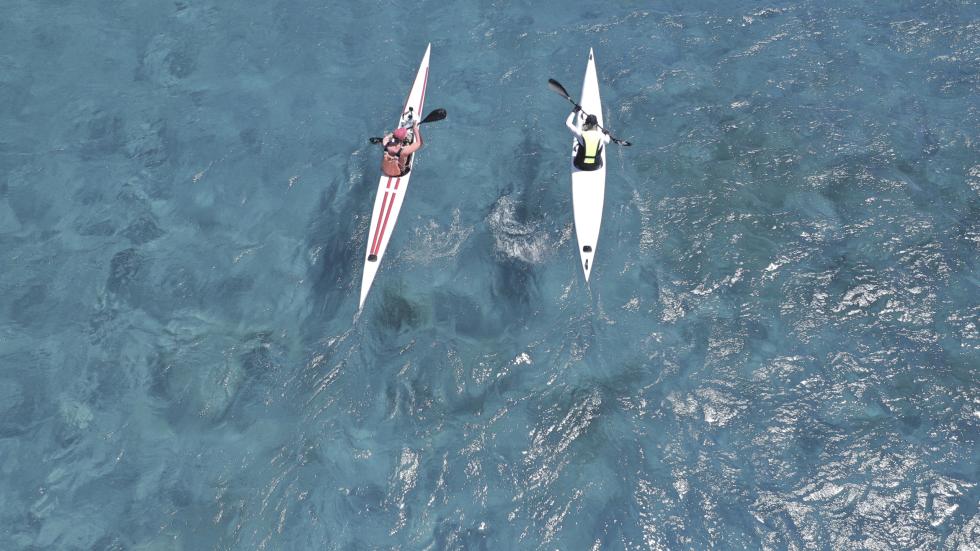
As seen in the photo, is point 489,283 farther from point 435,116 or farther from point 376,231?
point 435,116

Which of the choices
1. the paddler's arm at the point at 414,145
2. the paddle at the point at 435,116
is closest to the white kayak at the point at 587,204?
the paddle at the point at 435,116

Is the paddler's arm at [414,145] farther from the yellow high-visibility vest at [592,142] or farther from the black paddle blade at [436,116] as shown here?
the yellow high-visibility vest at [592,142]

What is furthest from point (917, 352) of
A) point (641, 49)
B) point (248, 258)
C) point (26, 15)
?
point (26, 15)

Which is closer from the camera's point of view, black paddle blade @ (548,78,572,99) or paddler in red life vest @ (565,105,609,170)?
paddler in red life vest @ (565,105,609,170)

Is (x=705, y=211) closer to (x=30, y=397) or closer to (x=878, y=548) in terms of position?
(x=878, y=548)

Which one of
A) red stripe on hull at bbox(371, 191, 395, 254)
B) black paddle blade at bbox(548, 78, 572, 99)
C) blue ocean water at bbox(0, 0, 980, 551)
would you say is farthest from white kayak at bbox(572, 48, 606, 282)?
red stripe on hull at bbox(371, 191, 395, 254)

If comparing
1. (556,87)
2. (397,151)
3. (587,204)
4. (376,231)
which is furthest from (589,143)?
(376,231)

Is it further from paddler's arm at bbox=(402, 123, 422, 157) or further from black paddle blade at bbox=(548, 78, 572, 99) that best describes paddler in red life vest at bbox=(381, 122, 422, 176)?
black paddle blade at bbox=(548, 78, 572, 99)

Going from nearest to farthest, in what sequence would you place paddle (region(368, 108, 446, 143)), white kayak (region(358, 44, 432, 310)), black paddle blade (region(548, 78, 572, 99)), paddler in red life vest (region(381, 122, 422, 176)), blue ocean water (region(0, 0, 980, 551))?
blue ocean water (region(0, 0, 980, 551)) → white kayak (region(358, 44, 432, 310)) → paddler in red life vest (region(381, 122, 422, 176)) → paddle (region(368, 108, 446, 143)) → black paddle blade (region(548, 78, 572, 99))
